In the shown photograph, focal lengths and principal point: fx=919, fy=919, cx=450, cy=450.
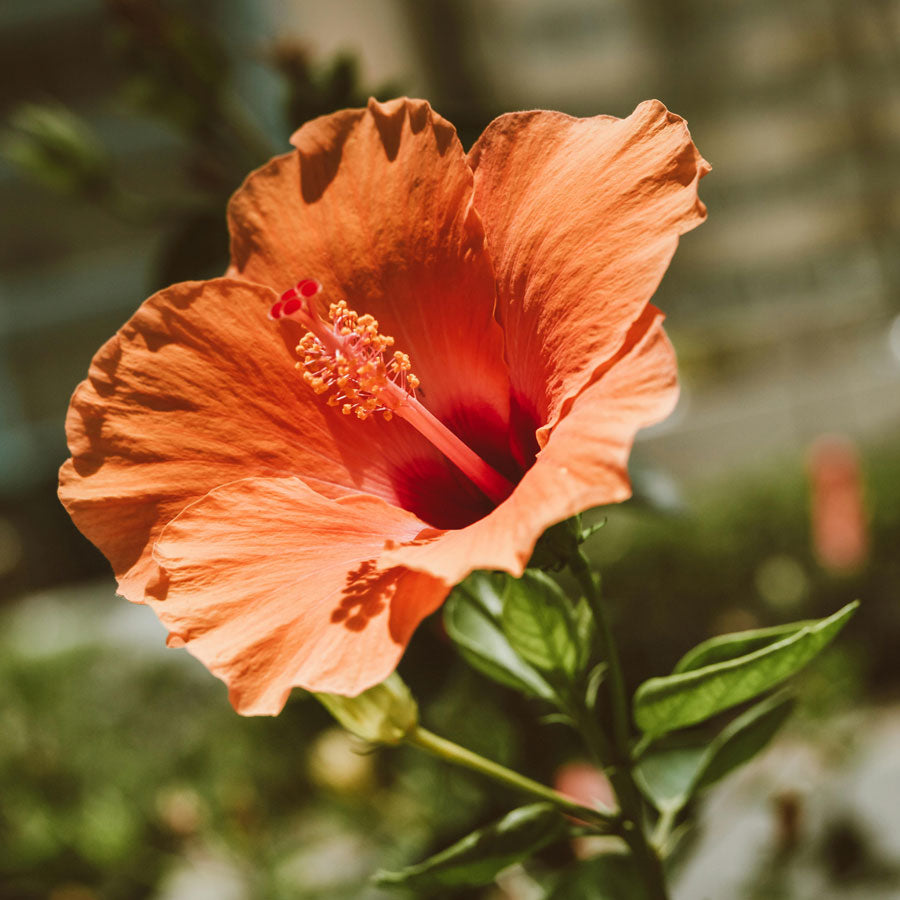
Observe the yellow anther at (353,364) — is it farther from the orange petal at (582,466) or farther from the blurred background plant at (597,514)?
the blurred background plant at (597,514)

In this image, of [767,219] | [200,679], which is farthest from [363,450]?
[767,219]

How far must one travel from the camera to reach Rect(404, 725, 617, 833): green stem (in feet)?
1.62

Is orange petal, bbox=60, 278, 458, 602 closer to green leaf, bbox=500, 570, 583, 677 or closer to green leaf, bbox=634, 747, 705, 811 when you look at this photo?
green leaf, bbox=500, 570, 583, 677

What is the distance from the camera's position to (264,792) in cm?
241

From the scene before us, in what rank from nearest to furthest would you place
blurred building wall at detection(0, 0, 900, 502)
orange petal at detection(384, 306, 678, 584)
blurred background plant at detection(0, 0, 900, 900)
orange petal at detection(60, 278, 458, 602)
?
1. orange petal at detection(384, 306, 678, 584)
2. orange petal at detection(60, 278, 458, 602)
3. blurred background plant at detection(0, 0, 900, 900)
4. blurred building wall at detection(0, 0, 900, 502)

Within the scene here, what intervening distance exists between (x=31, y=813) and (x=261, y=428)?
6.75 ft

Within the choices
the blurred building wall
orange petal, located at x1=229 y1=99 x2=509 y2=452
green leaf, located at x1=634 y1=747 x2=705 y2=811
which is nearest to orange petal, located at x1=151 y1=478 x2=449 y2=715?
orange petal, located at x1=229 y1=99 x2=509 y2=452

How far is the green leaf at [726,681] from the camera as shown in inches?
17.8

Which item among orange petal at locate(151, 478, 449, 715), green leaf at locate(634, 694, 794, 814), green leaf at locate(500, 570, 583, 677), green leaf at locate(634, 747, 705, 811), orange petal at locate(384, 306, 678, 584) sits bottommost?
green leaf at locate(634, 747, 705, 811)

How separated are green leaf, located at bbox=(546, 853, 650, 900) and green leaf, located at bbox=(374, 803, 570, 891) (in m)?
0.05

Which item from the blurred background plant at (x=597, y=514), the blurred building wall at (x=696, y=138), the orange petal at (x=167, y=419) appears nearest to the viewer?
the orange petal at (x=167, y=419)

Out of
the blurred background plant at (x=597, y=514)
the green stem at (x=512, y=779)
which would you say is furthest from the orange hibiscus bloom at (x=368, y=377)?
the blurred background plant at (x=597, y=514)

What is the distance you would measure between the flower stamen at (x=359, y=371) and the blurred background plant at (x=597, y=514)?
263 mm

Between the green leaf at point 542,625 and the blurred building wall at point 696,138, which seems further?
the blurred building wall at point 696,138
